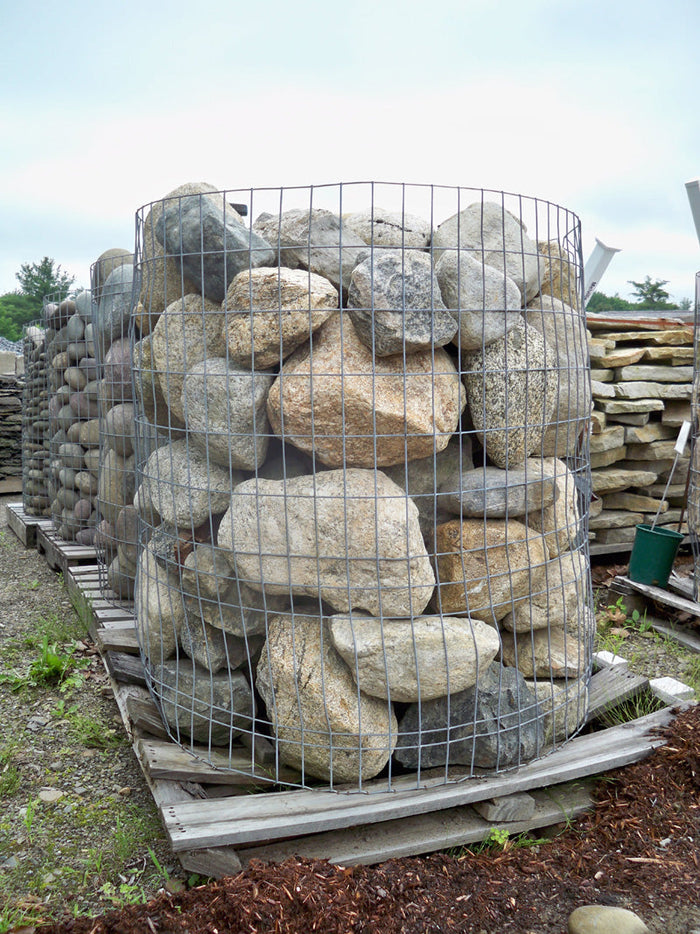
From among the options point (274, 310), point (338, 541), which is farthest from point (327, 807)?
point (274, 310)

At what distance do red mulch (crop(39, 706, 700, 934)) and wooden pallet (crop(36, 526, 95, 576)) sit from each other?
3.37 m

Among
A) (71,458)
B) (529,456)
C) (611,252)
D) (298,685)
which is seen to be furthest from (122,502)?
(611,252)

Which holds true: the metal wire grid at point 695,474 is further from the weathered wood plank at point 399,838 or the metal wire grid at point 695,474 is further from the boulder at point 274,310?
the boulder at point 274,310

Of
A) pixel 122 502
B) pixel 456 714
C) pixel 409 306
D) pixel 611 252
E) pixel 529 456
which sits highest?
pixel 611 252

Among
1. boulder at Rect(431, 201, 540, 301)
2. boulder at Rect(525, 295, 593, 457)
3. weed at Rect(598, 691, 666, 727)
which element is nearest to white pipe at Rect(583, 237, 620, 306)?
boulder at Rect(525, 295, 593, 457)

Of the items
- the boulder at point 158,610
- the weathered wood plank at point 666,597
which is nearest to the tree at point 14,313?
the weathered wood plank at point 666,597

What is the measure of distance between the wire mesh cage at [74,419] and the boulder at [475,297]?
347cm

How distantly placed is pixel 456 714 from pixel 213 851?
0.88 metres

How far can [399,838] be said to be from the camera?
2459mm

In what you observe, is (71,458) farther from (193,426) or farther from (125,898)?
→ (125,898)

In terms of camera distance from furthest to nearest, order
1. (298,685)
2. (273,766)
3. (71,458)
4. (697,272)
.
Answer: (71,458)
(697,272)
(273,766)
(298,685)

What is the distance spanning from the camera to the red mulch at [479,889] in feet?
6.72

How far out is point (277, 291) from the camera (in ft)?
7.70

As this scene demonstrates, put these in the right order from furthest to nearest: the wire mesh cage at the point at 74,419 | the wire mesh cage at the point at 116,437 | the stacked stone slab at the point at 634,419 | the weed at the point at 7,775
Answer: the stacked stone slab at the point at 634,419 < the wire mesh cage at the point at 74,419 < the wire mesh cage at the point at 116,437 < the weed at the point at 7,775
